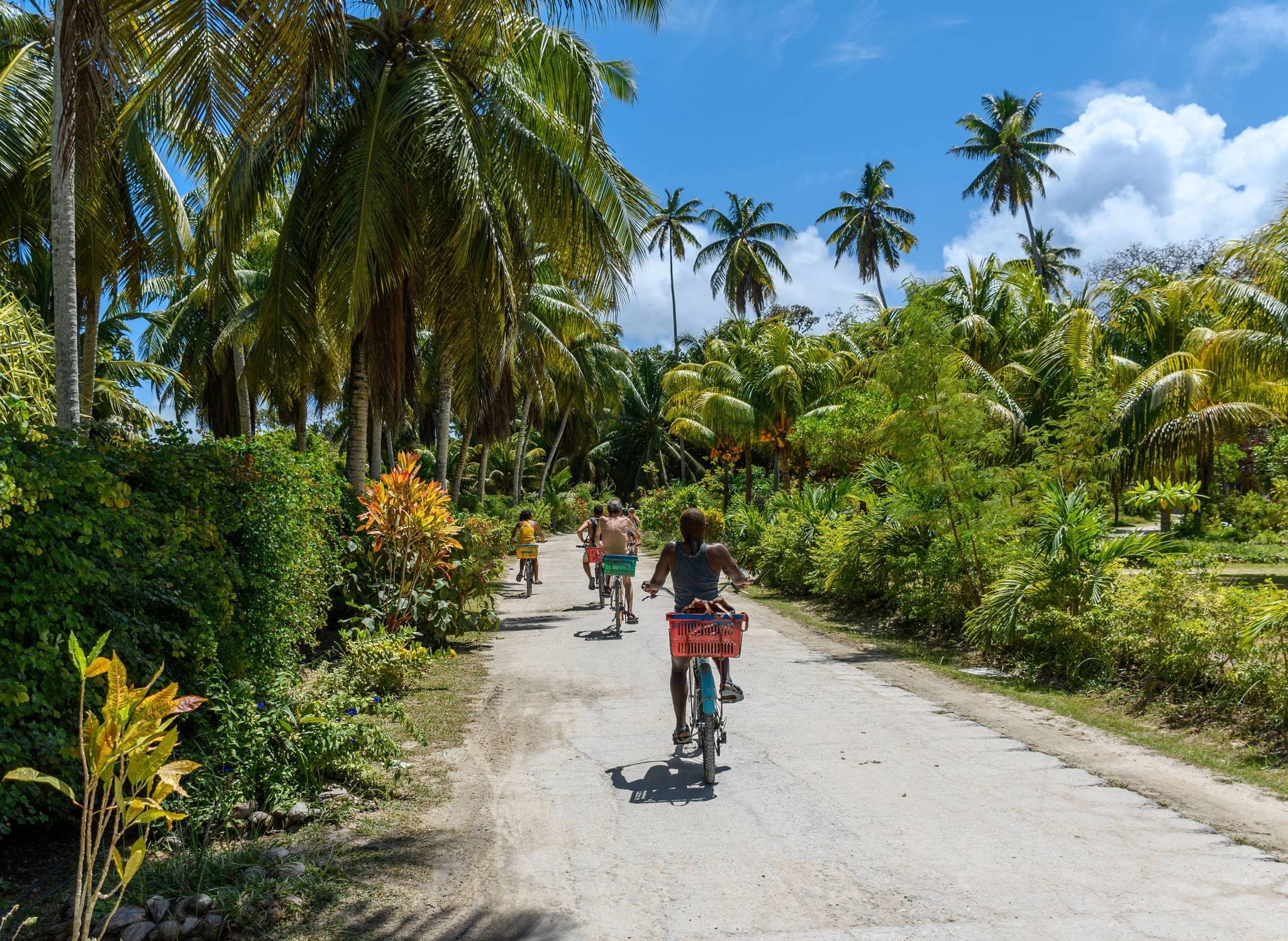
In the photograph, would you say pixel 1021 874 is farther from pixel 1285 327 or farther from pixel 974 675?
pixel 1285 327

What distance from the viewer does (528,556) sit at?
1917cm

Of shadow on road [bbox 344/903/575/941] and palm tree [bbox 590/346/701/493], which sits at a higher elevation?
palm tree [bbox 590/346/701/493]

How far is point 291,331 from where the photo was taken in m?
12.1

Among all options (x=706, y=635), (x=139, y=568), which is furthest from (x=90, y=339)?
(x=706, y=635)

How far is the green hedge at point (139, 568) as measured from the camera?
4.33 meters

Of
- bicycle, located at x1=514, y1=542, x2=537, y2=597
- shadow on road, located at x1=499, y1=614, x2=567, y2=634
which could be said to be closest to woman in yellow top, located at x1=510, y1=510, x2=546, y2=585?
bicycle, located at x1=514, y1=542, x2=537, y2=597

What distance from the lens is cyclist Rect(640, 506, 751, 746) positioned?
6938 mm

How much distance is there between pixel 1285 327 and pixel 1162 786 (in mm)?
10411

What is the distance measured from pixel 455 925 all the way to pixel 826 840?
83.5 inches

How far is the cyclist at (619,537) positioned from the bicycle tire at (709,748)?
7.63 meters

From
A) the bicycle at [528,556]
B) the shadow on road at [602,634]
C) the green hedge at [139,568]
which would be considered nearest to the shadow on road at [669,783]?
the green hedge at [139,568]

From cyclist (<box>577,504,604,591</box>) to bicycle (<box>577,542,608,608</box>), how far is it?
0.18 ft

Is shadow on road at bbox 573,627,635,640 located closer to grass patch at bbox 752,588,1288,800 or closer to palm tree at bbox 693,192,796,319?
grass patch at bbox 752,588,1288,800

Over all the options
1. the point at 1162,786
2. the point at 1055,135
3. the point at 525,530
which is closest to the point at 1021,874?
the point at 1162,786
